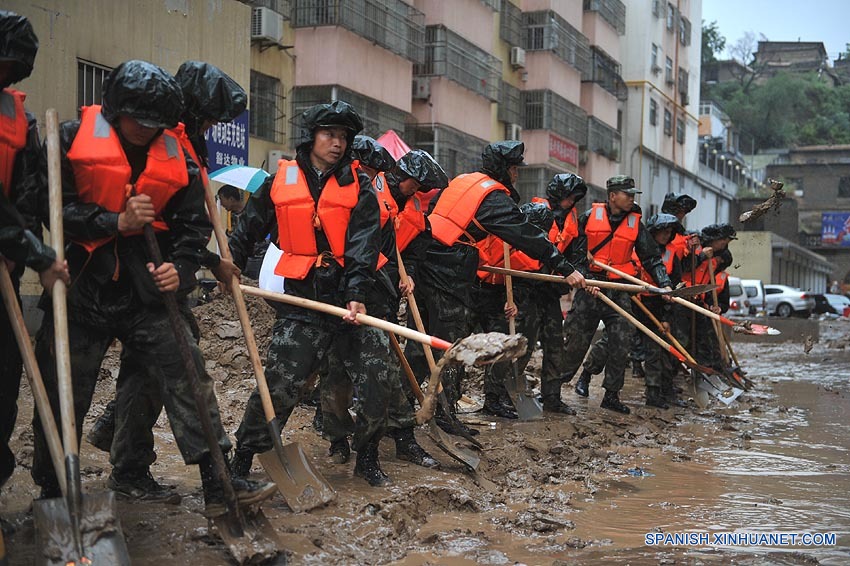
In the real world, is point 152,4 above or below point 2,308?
above

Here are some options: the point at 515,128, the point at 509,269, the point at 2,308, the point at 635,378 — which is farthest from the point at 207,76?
the point at 515,128

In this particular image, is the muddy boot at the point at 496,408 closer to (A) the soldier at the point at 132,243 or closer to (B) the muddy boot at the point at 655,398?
(B) the muddy boot at the point at 655,398

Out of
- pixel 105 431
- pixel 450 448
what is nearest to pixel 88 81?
pixel 105 431

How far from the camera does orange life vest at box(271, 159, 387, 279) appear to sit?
539cm

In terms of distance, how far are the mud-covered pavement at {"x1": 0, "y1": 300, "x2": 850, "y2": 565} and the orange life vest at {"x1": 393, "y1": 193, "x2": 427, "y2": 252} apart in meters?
1.45

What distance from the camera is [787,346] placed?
→ 20.0m

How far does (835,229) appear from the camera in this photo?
58062 mm

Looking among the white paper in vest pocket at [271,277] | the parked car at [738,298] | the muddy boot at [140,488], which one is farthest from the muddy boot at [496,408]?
the parked car at [738,298]

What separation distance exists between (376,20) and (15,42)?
1496 centimetres

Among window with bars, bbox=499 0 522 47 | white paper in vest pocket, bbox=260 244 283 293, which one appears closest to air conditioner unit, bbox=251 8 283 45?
white paper in vest pocket, bbox=260 244 283 293

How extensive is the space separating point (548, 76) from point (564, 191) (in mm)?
19142

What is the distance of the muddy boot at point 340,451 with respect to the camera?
6.14 m

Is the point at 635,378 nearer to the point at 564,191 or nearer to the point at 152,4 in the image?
the point at 564,191

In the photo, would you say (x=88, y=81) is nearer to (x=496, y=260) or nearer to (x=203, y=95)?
(x=496, y=260)
